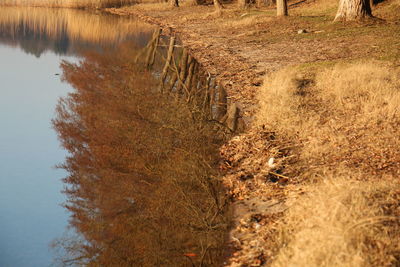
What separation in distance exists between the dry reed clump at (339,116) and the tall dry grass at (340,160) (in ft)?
0.04

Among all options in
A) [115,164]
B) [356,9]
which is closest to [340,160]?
[115,164]

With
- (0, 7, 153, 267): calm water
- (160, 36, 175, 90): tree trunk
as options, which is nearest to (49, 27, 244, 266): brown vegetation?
(160, 36, 175, 90): tree trunk

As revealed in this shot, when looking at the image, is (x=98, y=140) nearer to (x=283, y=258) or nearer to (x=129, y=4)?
(x=283, y=258)

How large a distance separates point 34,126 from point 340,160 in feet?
27.0

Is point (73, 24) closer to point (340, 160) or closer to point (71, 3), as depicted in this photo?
point (71, 3)

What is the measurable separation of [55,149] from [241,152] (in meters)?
4.42

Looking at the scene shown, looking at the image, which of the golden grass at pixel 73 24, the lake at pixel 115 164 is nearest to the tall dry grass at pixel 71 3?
the golden grass at pixel 73 24

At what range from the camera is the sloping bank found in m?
5.86

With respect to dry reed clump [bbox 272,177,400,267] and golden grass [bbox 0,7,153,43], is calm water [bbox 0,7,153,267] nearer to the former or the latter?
golden grass [bbox 0,7,153,43]

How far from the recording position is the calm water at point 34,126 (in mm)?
9000

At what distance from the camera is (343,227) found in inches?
232

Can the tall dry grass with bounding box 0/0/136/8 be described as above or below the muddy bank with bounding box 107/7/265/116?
above

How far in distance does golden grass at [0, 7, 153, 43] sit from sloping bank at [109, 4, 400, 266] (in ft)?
52.7

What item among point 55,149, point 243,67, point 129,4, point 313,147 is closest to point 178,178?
point 313,147
